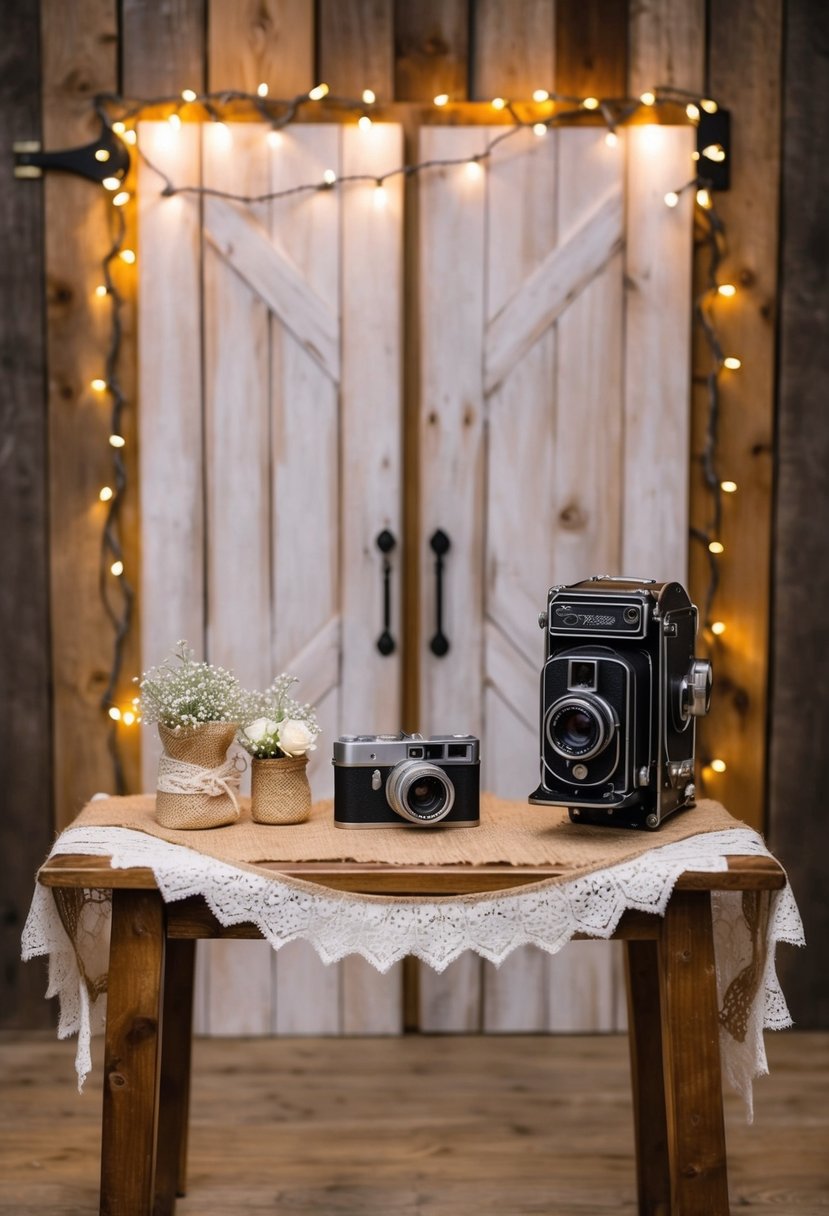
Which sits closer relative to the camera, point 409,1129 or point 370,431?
point 409,1129

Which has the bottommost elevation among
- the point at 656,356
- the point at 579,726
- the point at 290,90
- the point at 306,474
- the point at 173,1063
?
the point at 173,1063

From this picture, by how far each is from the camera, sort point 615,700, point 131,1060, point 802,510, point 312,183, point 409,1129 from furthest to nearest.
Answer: point 802,510
point 312,183
point 409,1129
point 615,700
point 131,1060

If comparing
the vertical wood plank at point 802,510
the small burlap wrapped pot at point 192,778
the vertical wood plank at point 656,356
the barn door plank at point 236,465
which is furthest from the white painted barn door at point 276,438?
the small burlap wrapped pot at point 192,778

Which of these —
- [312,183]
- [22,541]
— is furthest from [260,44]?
[22,541]

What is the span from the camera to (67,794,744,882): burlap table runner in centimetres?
182

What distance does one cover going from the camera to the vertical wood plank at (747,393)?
3.03 m

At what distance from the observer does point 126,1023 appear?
1763 mm

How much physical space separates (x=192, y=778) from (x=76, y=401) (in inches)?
55.6

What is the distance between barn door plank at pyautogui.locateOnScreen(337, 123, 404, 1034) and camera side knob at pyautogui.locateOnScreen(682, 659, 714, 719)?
3.83 feet

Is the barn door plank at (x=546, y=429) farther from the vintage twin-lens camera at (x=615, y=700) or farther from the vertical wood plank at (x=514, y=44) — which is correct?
the vintage twin-lens camera at (x=615, y=700)

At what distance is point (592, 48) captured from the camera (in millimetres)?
3033

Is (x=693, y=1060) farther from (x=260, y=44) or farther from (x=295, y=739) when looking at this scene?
(x=260, y=44)

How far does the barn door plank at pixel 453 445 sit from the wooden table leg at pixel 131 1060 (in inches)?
54.0

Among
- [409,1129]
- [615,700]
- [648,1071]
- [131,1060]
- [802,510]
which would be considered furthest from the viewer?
[802,510]
